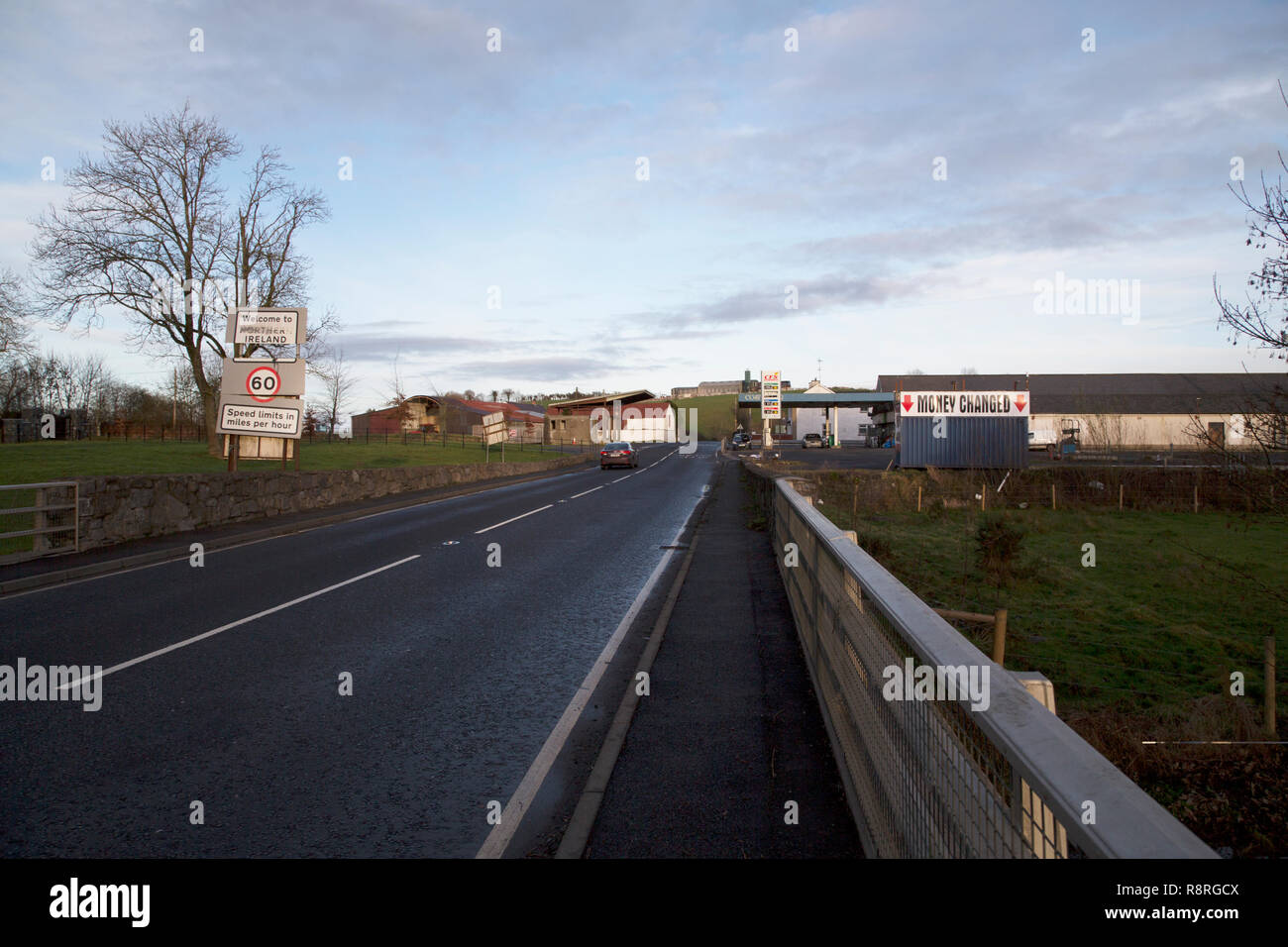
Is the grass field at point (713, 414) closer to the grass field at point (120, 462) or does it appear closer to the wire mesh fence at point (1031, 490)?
the grass field at point (120, 462)

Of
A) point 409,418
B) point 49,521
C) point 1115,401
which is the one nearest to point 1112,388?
point 1115,401

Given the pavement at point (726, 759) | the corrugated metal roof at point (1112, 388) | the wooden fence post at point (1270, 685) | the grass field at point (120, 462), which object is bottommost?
the wooden fence post at point (1270, 685)

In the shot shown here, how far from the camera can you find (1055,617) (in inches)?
607

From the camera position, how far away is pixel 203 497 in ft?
57.3

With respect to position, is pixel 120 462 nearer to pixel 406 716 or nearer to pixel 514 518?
pixel 514 518

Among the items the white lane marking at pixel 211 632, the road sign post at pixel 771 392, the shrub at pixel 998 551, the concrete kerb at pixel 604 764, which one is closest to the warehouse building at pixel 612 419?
the road sign post at pixel 771 392

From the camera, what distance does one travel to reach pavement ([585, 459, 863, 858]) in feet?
13.1

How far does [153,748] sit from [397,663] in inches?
88.8

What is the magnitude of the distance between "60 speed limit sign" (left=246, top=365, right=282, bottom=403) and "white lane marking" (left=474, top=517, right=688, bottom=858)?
17.4 m

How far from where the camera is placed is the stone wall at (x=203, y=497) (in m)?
14.4

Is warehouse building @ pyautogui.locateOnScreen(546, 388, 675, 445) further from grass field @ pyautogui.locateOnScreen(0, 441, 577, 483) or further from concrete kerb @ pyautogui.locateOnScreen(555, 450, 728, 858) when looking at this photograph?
concrete kerb @ pyautogui.locateOnScreen(555, 450, 728, 858)

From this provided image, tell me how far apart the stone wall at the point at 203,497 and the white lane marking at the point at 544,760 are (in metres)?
10.7

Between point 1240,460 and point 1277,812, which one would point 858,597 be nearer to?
point 1277,812

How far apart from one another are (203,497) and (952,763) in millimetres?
18032
